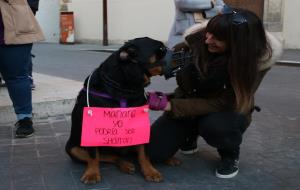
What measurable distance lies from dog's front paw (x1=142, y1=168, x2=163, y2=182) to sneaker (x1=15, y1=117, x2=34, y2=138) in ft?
5.14

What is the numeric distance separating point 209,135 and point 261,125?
74.1 inches

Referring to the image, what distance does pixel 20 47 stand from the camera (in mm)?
4574

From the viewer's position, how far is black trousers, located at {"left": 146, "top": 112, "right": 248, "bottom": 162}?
3.68 meters

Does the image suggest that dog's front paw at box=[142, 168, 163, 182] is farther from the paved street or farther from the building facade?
the building facade

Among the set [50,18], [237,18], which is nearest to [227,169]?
[237,18]

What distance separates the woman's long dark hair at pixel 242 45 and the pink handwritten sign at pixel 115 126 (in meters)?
0.58

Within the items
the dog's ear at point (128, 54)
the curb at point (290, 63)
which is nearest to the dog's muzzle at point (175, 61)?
the dog's ear at point (128, 54)

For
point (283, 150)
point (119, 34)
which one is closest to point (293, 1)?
point (119, 34)

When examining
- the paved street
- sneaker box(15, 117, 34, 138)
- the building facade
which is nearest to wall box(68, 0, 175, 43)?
the building facade

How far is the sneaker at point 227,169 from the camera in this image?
3.81 meters

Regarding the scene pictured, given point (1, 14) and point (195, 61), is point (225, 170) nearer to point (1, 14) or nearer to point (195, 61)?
point (195, 61)

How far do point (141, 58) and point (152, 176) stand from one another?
33.8 inches

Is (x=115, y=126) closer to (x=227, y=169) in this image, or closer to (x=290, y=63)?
(x=227, y=169)

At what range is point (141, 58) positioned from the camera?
3.38 meters
